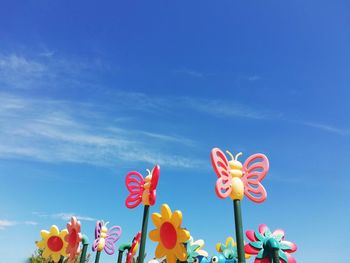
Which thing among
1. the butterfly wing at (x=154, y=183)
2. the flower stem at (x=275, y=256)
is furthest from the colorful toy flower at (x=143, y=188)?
the flower stem at (x=275, y=256)

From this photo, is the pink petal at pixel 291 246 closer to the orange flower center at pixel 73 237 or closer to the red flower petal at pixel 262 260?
the red flower petal at pixel 262 260

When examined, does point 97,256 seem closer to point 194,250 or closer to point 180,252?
point 194,250

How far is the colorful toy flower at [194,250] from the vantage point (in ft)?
30.1

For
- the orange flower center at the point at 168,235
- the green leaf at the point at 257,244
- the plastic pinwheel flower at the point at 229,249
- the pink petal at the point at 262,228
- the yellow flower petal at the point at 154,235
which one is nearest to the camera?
the green leaf at the point at 257,244

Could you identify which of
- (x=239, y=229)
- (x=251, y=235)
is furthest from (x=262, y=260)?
(x=239, y=229)

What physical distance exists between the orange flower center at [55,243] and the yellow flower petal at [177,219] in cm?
762

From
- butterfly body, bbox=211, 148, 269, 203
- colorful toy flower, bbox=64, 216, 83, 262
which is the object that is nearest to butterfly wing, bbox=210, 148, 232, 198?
butterfly body, bbox=211, 148, 269, 203

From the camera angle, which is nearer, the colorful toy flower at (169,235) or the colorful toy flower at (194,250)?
the colorful toy flower at (169,235)

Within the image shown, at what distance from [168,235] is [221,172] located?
2.40 meters

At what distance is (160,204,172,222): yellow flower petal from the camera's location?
8656 millimetres

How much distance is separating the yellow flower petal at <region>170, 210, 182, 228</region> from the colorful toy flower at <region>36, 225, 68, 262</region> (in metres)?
7.44

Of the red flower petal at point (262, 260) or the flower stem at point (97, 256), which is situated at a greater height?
the flower stem at point (97, 256)

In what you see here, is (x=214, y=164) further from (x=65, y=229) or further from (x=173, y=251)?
(x=65, y=229)

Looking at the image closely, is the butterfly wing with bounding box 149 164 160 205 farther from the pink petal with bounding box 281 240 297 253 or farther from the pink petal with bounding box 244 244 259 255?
the pink petal with bounding box 281 240 297 253
